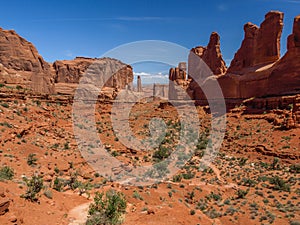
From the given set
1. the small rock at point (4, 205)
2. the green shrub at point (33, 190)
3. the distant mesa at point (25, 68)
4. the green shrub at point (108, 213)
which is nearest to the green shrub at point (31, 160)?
the green shrub at point (33, 190)

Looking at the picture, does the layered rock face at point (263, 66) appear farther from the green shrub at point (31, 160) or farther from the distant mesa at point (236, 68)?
the green shrub at point (31, 160)

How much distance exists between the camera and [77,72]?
66750mm

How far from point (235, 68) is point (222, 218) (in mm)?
38761

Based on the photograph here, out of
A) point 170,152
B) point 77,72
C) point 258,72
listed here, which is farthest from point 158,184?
point 77,72

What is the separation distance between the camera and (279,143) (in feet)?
75.7

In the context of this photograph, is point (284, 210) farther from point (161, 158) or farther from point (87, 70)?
point (87, 70)

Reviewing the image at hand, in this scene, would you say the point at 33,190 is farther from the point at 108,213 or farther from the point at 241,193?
the point at 241,193

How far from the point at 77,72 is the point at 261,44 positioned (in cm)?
4940

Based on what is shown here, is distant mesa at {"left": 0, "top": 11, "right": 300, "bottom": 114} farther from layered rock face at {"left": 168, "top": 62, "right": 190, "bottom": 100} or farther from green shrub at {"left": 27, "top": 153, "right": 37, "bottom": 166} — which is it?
green shrub at {"left": 27, "top": 153, "right": 37, "bottom": 166}

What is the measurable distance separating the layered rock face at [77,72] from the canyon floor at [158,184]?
114ft

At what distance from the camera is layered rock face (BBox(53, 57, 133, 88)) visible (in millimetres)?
63734

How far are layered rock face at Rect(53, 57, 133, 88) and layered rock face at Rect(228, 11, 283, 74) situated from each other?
39061 mm

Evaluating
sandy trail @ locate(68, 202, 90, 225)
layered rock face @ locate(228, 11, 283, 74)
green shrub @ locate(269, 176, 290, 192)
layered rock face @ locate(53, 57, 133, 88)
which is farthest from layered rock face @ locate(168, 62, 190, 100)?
sandy trail @ locate(68, 202, 90, 225)

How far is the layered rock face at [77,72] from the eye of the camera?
63.7 metres
